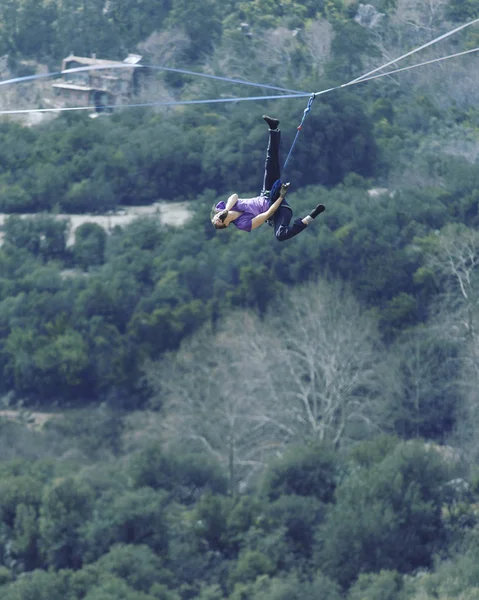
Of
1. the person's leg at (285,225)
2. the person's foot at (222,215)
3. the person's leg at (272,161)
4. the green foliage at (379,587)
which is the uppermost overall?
the person's leg at (272,161)

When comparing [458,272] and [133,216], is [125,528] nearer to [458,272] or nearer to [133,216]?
[458,272]

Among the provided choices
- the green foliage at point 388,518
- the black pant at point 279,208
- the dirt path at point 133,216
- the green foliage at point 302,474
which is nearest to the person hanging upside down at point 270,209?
the black pant at point 279,208

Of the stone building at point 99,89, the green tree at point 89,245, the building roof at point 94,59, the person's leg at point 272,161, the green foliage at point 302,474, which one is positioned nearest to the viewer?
the person's leg at point 272,161

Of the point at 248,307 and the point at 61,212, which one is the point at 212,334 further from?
the point at 61,212


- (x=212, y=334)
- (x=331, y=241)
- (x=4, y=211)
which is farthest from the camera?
(x=4, y=211)

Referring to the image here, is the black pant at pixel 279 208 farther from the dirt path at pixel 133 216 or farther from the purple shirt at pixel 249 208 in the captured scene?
the dirt path at pixel 133 216

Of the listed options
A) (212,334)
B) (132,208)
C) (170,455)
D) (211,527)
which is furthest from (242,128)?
(211,527)
